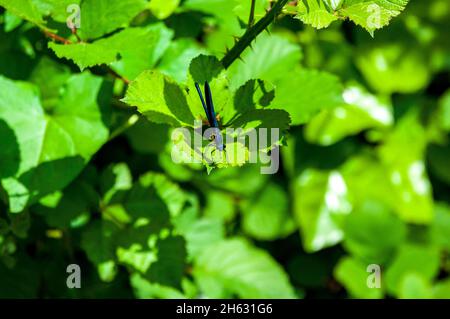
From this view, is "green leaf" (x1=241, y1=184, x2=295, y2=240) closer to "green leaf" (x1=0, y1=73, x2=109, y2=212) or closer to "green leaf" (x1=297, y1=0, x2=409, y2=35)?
"green leaf" (x1=0, y1=73, x2=109, y2=212)

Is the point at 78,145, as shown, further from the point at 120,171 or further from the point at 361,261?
the point at 361,261

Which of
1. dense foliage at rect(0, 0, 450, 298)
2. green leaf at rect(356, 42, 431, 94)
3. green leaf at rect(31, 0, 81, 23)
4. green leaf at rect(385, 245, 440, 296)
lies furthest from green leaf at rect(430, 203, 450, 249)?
green leaf at rect(31, 0, 81, 23)

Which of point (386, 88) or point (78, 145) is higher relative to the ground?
point (78, 145)

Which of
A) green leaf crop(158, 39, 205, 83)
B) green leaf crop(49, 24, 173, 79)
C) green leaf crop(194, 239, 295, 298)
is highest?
green leaf crop(49, 24, 173, 79)

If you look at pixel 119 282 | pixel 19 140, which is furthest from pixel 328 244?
pixel 19 140

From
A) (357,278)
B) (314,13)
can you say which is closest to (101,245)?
(314,13)

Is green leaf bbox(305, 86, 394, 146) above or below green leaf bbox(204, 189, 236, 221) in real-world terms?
above
